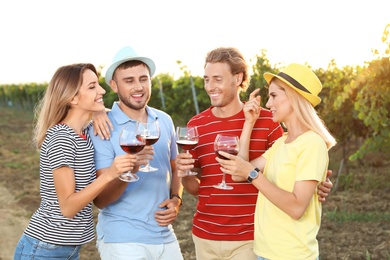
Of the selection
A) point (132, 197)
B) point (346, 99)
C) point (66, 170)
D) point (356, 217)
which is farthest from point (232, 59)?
point (346, 99)

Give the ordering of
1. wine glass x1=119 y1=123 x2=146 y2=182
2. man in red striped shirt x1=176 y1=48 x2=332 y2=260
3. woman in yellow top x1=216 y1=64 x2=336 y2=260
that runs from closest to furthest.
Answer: woman in yellow top x1=216 y1=64 x2=336 y2=260 → wine glass x1=119 y1=123 x2=146 y2=182 → man in red striped shirt x1=176 y1=48 x2=332 y2=260

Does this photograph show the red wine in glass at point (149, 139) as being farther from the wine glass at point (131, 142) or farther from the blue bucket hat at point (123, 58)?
the blue bucket hat at point (123, 58)

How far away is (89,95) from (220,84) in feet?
2.40

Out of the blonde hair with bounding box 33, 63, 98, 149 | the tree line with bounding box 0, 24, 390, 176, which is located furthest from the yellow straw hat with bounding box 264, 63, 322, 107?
the tree line with bounding box 0, 24, 390, 176

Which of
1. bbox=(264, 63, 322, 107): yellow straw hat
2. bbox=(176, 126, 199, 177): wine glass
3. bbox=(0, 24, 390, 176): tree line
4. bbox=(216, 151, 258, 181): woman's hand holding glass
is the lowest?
bbox=(0, 24, 390, 176): tree line

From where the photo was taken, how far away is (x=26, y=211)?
26.7 feet

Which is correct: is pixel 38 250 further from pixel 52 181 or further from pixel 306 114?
pixel 306 114

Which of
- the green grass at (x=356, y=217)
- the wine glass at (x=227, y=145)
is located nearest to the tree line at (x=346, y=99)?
the green grass at (x=356, y=217)

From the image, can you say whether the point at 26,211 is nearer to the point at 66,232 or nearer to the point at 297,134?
the point at 66,232

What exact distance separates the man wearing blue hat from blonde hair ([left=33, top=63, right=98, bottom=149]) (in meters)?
0.22

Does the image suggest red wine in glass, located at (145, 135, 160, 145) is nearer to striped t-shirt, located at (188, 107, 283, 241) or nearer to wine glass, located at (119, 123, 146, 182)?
wine glass, located at (119, 123, 146, 182)

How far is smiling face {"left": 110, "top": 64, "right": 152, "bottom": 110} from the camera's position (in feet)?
10.0

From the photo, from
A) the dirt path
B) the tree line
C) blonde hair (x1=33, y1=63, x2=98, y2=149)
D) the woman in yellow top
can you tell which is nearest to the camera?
the woman in yellow top

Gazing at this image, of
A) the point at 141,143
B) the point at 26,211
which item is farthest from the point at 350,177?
the point at 141,143
